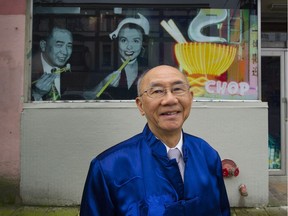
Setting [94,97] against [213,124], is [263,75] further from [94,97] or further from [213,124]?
[94,97]

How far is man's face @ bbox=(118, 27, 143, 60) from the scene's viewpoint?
15.8 feet

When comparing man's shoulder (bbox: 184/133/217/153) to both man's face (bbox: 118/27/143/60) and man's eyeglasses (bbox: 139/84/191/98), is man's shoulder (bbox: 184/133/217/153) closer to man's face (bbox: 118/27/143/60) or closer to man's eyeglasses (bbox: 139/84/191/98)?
man's eyeglasses (bbox: 139/84/191/98)

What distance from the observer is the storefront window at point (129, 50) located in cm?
480

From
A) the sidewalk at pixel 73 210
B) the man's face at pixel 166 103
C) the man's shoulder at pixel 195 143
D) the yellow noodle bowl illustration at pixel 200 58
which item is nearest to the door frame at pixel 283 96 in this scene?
the sidewalk at pixel 73 210

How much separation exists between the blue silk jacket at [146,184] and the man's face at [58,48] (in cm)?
344

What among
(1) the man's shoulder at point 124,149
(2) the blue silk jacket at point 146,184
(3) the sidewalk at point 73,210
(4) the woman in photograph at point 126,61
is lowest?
(3) the sidewalk at point 73,210

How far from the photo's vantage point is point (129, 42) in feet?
15.8

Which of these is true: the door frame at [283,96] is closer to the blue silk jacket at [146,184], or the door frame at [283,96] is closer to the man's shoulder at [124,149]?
the blue silk jacket at [146,184]

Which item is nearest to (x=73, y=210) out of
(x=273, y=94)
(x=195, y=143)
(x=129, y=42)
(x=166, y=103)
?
(x=129, y=42)

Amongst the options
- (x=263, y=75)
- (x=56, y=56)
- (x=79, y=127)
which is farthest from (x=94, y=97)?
(x=263, y=75)

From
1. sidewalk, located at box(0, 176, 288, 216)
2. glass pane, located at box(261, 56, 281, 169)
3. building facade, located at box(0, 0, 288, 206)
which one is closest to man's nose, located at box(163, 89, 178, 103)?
building facade, located at box(0, 0, 288, 206)

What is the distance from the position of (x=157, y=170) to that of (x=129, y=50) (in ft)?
11.4

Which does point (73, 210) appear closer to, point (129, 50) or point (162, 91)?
point (129, 50)

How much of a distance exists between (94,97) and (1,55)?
1.35 metres
